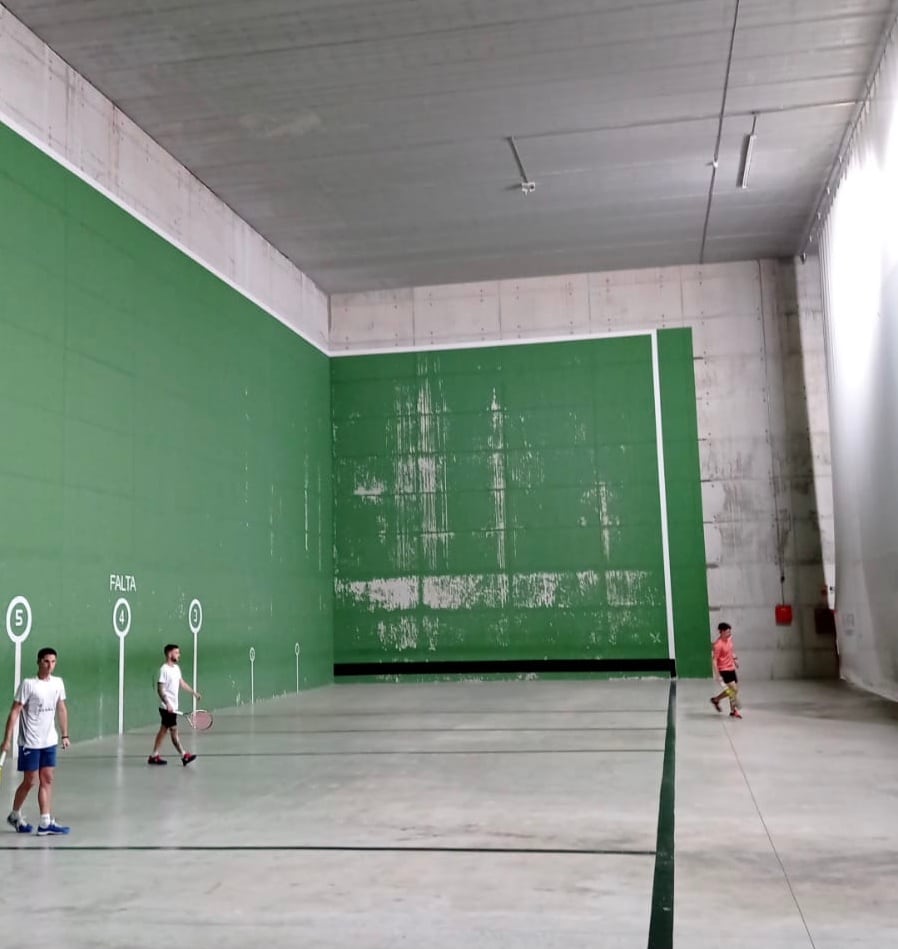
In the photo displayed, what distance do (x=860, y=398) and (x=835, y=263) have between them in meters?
3.06

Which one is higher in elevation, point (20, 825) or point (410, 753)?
point (20, 825)

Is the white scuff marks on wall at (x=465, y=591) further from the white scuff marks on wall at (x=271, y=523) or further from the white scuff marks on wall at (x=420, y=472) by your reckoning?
the white scuff marks on wall at (x=271, y=523)

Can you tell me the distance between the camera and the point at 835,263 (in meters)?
19.1

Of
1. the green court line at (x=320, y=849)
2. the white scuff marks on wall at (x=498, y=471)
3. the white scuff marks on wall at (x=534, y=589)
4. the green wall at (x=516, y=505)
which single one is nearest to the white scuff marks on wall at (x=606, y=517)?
the green wall at (x=516, y=505)

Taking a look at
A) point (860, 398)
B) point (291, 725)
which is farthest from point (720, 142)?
point (291, 725)

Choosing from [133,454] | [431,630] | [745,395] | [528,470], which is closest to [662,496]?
[745,395]

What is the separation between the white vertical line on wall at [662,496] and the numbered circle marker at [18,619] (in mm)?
13916

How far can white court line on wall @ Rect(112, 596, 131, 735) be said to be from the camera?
1441 cm

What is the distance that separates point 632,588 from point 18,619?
45.0 ft

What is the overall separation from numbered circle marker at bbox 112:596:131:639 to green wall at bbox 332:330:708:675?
9298mm

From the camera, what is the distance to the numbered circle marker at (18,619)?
39.8ft

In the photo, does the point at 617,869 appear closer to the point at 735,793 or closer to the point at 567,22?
the point at 735,793

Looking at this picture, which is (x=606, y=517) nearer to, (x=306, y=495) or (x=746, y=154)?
(x=306, y=495)

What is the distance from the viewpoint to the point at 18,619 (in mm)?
12289
